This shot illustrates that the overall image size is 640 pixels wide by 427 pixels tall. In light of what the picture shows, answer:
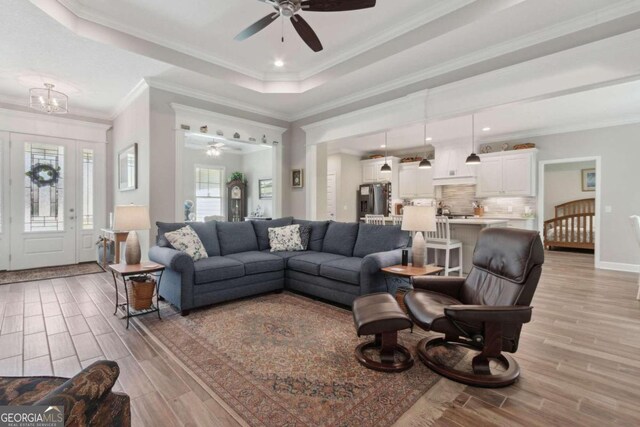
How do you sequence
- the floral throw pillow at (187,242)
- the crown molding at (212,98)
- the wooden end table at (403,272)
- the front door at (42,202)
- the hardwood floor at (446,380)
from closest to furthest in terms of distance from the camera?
the hardwood floor at (446,380), the wooden end table at (403,272), the floral throw pillow at (187,242), the crown molding at (212,98), the front door at (42,202)

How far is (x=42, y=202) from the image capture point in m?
5.54

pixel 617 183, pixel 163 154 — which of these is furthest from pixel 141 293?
pixel 617 183

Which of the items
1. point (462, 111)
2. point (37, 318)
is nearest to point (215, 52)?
point (462, 111)

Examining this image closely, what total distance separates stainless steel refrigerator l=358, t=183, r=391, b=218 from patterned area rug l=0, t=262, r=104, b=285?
6.38 m

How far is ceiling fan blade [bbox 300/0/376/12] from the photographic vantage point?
91.8 inches

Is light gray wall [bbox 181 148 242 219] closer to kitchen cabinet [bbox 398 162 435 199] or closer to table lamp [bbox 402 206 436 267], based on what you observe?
kitchen cabinet [bbox 398 162 435 199]

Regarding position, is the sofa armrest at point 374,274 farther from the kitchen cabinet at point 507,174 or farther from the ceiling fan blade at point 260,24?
the kitchen cabinet at point 507,174

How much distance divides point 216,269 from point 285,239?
51.0 inches

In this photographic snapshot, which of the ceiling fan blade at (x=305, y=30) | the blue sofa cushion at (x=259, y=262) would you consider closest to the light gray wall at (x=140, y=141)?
the blue sofa cushion at (x=259, y=262)

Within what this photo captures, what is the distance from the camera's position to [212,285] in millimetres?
3451

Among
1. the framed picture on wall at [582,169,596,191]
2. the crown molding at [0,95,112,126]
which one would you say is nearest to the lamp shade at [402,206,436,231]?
the crown molding at [0,95,112,126]

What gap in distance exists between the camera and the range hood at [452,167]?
7420mm

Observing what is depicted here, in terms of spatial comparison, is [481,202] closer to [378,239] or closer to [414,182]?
[414,182]

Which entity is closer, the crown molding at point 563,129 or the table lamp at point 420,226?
the table lamp at point 420,226
